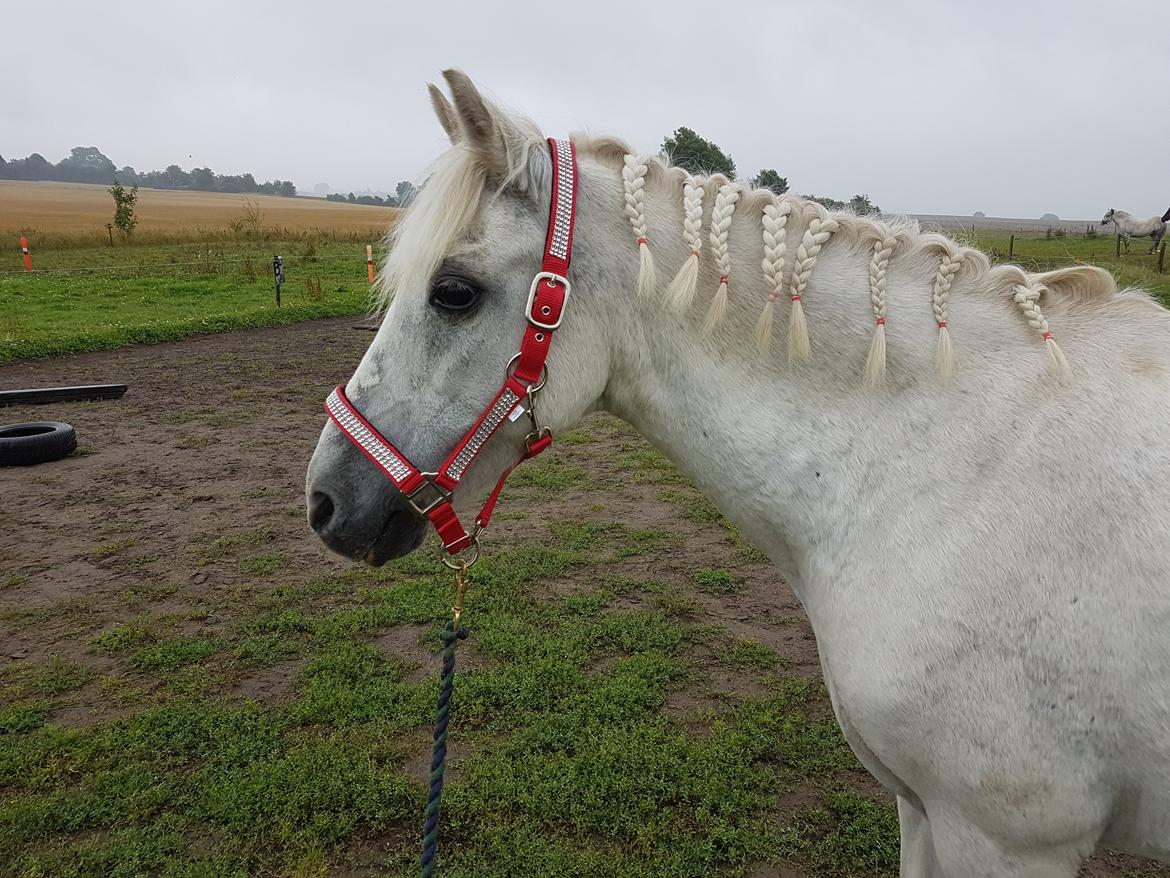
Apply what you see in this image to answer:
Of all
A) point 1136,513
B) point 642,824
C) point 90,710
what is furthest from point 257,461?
point 1136,513

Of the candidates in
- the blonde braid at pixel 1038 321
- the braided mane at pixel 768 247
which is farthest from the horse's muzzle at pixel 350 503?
the blonde braid at pixel 1038 321

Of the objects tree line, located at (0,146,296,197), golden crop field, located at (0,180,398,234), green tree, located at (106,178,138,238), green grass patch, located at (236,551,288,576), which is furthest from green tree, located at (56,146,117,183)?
green grass patch, located at (236,551,288,576)

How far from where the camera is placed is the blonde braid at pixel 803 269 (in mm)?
1842

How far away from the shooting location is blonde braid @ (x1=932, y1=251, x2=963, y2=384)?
1.82 metres

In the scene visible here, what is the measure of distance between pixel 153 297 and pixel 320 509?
1998cm

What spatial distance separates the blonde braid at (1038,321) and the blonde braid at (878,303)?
0.35 m

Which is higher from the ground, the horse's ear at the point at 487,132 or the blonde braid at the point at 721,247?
the horse's ear at the point at 487,132

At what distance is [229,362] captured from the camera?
12.8 metres

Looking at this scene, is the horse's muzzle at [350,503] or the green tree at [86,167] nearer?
the horse's muzzle at [350,503]

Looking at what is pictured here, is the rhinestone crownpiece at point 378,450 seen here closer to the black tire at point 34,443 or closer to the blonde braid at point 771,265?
the blonde braid at point 771,265

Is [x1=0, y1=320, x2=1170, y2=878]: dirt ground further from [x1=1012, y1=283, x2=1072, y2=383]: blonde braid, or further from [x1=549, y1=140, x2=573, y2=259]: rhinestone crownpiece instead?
[x1=549, y1=140, x2=573, y2=259]: rhinestone crownpiece

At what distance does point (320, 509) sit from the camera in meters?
2.03

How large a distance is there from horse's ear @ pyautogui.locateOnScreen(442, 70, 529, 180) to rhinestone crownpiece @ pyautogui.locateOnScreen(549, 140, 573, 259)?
0.11 metres

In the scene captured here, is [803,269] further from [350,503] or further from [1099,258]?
[1099,258]
